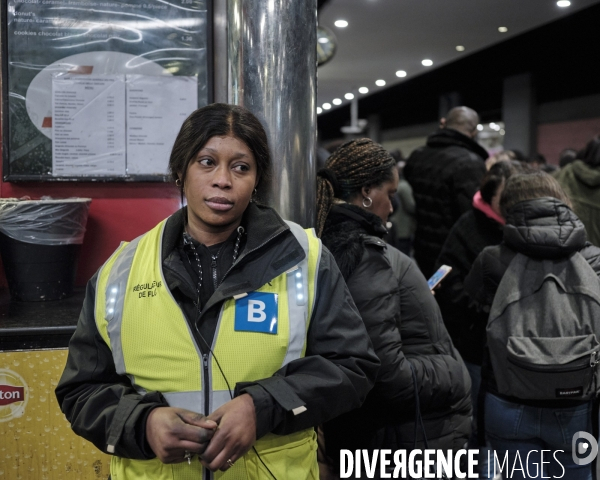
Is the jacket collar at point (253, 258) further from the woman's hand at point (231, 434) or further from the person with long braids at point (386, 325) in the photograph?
the person with long braids at point (386, 325)

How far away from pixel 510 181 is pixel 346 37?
27.2 feet

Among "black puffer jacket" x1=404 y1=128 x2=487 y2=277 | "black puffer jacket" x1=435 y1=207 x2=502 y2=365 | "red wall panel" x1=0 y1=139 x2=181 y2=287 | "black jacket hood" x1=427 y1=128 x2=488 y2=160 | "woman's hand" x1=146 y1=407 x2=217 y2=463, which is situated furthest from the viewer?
"black jacket hood" x1=427 y1=128 x2=488 y2=160

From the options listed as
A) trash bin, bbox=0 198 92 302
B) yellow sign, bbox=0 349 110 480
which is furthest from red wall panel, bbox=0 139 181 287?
yellow sign, bbox=0 349 110 480

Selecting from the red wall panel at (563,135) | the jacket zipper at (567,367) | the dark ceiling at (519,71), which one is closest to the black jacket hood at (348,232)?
the jacket zipper at (567,367)

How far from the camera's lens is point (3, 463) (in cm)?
194

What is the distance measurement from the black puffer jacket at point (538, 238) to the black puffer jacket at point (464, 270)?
1.57ft

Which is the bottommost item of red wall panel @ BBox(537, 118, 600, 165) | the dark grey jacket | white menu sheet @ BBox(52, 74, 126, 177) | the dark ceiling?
the dark grey jacket

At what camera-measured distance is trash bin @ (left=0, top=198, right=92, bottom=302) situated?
2146 mm

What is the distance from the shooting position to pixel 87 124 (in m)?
2.47

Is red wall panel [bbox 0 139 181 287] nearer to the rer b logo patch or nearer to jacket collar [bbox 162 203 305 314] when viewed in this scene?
jacket collar [bbox 162 203 305 314]

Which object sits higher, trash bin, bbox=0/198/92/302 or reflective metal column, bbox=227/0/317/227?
reflective metal column, bbox=227/0/317/227

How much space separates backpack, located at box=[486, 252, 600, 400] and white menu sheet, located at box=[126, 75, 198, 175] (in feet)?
4.45

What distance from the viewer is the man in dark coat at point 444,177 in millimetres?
3791

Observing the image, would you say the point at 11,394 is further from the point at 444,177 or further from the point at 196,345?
the point at 444,177
